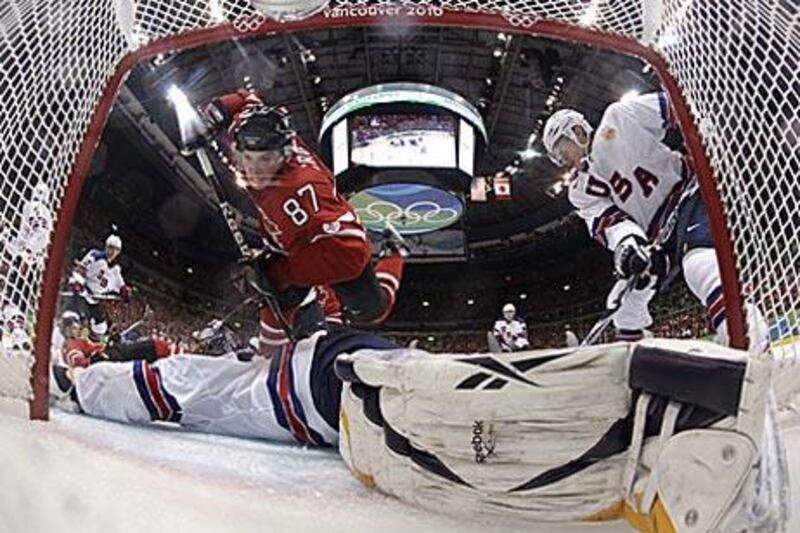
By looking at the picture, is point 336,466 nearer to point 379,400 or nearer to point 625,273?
point 379,400

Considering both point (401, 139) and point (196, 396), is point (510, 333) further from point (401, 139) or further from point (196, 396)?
point (196, 396)

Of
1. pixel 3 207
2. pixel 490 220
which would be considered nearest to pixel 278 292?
pixel 3 207

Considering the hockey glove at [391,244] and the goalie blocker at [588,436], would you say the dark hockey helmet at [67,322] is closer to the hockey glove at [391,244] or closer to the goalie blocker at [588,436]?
the hockey glove at [391,244]

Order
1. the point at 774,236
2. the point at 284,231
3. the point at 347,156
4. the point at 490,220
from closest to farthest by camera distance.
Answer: the point at 774,236
the point at 284,231
the point at 347,156
the point at 490,220

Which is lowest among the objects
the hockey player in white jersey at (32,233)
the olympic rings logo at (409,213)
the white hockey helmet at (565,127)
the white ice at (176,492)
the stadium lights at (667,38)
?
the white ice at (176,492)

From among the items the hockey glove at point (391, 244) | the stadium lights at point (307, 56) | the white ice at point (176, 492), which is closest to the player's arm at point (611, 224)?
the hockey glove at point (391, 244)

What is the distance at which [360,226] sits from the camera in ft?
5.13

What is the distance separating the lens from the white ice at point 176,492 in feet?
2.32

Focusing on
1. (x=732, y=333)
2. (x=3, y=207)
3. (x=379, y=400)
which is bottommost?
(x=379, y=400)

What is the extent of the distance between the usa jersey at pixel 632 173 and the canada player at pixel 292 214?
72 centimetres

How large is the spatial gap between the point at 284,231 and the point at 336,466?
22.4 inches

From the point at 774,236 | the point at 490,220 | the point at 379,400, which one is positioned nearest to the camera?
the point at 379,400

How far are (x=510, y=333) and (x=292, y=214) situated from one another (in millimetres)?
5847

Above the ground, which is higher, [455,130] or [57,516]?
[455,130]
